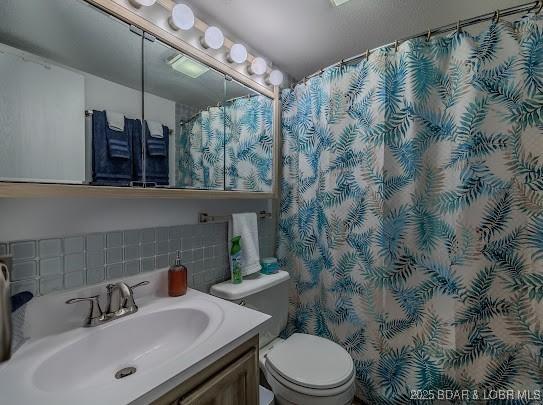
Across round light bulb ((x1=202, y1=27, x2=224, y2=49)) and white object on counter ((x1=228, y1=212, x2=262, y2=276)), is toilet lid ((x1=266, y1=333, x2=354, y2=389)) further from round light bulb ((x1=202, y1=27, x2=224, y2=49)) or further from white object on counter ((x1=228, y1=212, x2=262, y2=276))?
round light bulb ((x1=202, y1=27, x2=224, y2=49))

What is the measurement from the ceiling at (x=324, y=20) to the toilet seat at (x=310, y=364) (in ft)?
5.72

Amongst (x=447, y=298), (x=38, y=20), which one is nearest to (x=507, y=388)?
(x=447, y=298)

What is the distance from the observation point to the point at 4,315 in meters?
0.61

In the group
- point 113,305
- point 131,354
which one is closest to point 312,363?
point 131,354

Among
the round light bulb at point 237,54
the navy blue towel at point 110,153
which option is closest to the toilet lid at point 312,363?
the navy blue towel at point 110,153

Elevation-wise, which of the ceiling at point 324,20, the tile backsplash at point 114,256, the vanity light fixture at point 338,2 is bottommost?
the tile backsplash at point 114,256

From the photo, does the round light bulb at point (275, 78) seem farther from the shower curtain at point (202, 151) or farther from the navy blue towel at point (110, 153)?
the navy blue towel at point (110, 153)

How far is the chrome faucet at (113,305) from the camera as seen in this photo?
87 centimetres

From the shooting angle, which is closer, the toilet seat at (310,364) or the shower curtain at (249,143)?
the toilet seat at (310,364)

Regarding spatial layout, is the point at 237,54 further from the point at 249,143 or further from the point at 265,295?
the point at 265,295

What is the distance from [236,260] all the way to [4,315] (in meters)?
0.88

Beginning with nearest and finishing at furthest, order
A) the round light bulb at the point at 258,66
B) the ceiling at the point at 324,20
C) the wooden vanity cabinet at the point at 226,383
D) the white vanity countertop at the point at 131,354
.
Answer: the white vanity countertop at the point at 131,354, the wooden vanity cabinet at the point at 226,383, the ceiling at the point at 324,20, the round light bulb at the point at 258,66

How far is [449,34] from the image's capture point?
118 cm

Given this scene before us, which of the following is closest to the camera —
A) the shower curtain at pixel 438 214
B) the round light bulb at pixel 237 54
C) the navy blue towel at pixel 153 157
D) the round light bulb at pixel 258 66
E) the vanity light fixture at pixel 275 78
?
the navy blue towel at pixel 153 157
